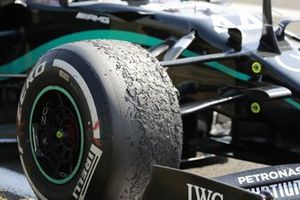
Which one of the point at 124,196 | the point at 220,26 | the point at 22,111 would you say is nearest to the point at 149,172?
the point at 124,196

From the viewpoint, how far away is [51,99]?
12.8ft

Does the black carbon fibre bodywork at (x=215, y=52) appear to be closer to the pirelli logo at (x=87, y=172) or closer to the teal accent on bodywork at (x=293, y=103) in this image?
the teal accent on bodywork at (x=293, y=103)

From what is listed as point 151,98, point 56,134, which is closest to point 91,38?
point 56,134

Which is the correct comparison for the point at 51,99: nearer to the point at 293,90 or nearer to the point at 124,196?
the point at 124,196

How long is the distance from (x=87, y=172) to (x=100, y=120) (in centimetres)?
29

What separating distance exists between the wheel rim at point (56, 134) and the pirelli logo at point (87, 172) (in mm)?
86

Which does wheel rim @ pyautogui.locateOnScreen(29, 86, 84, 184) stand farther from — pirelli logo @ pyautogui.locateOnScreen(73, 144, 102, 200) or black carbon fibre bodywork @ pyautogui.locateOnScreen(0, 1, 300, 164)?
black carbon fibre bodywork @ pyautogui.locateOnScreen(0, 1, 300, 164)

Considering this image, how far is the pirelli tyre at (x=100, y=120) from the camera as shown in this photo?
3.46 metres

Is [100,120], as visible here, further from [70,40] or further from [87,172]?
[70,40]

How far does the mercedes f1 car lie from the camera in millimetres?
3467

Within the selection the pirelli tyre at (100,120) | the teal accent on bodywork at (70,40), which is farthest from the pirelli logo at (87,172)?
the teal accent on bodywork at (70,40)

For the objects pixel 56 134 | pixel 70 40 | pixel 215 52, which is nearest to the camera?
pixel 56 134

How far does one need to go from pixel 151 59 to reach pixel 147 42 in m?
1.32

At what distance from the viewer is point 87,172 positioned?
3.54m
